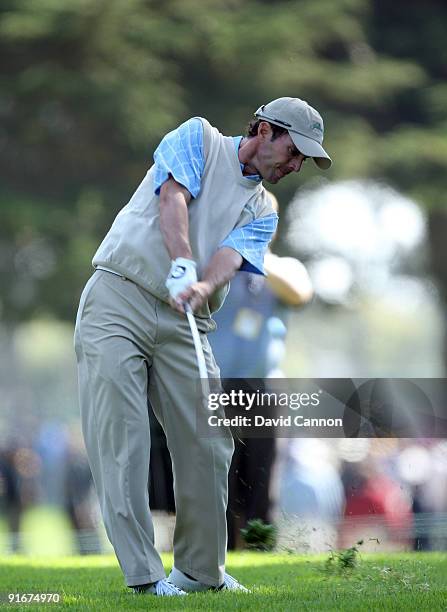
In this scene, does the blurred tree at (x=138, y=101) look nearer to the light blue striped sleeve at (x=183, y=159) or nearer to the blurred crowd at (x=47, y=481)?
the blurred crowd at (x=47, y=481)

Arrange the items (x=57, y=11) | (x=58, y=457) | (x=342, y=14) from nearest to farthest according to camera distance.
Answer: (x=58, y=457) → (x=57, y=11) → (x=342, y=14)

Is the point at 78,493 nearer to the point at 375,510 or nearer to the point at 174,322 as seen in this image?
the point at 375,510

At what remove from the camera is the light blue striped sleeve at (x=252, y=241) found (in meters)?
4.01

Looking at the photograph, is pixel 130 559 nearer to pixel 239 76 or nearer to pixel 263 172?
pixel 263 172

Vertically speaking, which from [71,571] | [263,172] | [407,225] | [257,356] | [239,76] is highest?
[239,76]

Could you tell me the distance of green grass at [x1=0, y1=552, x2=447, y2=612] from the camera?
11.9 feet

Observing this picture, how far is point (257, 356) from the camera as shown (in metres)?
5.63

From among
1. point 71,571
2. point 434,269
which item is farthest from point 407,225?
point 71,571

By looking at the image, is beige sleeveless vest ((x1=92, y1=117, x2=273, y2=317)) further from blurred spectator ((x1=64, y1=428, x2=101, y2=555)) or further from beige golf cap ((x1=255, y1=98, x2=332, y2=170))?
blurred spectator ((x1=64, y1=428, x2=101, y2=555))

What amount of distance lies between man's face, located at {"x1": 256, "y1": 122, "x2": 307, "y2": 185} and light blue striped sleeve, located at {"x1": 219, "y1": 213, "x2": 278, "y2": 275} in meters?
0.14

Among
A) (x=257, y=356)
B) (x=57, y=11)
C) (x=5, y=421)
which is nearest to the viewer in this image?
(x=257, y=356)

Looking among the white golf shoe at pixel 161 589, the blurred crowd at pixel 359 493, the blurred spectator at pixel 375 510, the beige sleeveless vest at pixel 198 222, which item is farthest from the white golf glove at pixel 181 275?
the blurred spectator at pixel 375 510

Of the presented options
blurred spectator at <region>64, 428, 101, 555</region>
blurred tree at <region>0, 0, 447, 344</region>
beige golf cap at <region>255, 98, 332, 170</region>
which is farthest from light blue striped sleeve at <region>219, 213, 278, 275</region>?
blurred tree at <region>0, 0, 447, 344</region>

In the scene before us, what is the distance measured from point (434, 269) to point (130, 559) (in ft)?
27.5
